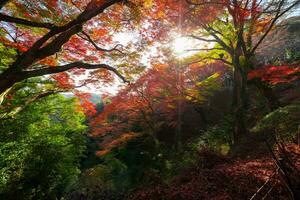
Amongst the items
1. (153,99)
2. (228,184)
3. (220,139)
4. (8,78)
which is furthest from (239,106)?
(8,78)

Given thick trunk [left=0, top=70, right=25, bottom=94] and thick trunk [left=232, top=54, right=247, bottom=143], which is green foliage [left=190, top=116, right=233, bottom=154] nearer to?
thick trunk [left=232, top=54, right=247, bottom=143]

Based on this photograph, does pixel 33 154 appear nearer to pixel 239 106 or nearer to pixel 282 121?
pixel 239 106

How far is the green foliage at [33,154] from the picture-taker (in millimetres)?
11818

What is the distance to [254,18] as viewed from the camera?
12.4 m

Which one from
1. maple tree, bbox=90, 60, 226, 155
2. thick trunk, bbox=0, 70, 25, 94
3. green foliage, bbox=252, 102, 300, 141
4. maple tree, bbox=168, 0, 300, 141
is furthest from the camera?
maple tree, bbox=90, 60, 226, 155

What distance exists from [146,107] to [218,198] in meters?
13.1

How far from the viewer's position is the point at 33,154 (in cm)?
1479

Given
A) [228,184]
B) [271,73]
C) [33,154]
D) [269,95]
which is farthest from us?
[33,154]

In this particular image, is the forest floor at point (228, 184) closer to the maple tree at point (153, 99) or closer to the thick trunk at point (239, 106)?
the thick trunk at point (239, 106)

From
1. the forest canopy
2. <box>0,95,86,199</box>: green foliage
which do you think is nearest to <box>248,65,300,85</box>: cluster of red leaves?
the forest canopy

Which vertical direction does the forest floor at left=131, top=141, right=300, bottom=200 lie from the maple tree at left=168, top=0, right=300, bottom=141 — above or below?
below

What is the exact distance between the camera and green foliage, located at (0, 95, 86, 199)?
1182cm

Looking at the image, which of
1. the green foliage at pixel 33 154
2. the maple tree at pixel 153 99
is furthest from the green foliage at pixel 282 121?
the green foliage at pixel 33 154

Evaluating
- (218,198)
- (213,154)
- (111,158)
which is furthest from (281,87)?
(218,198)
